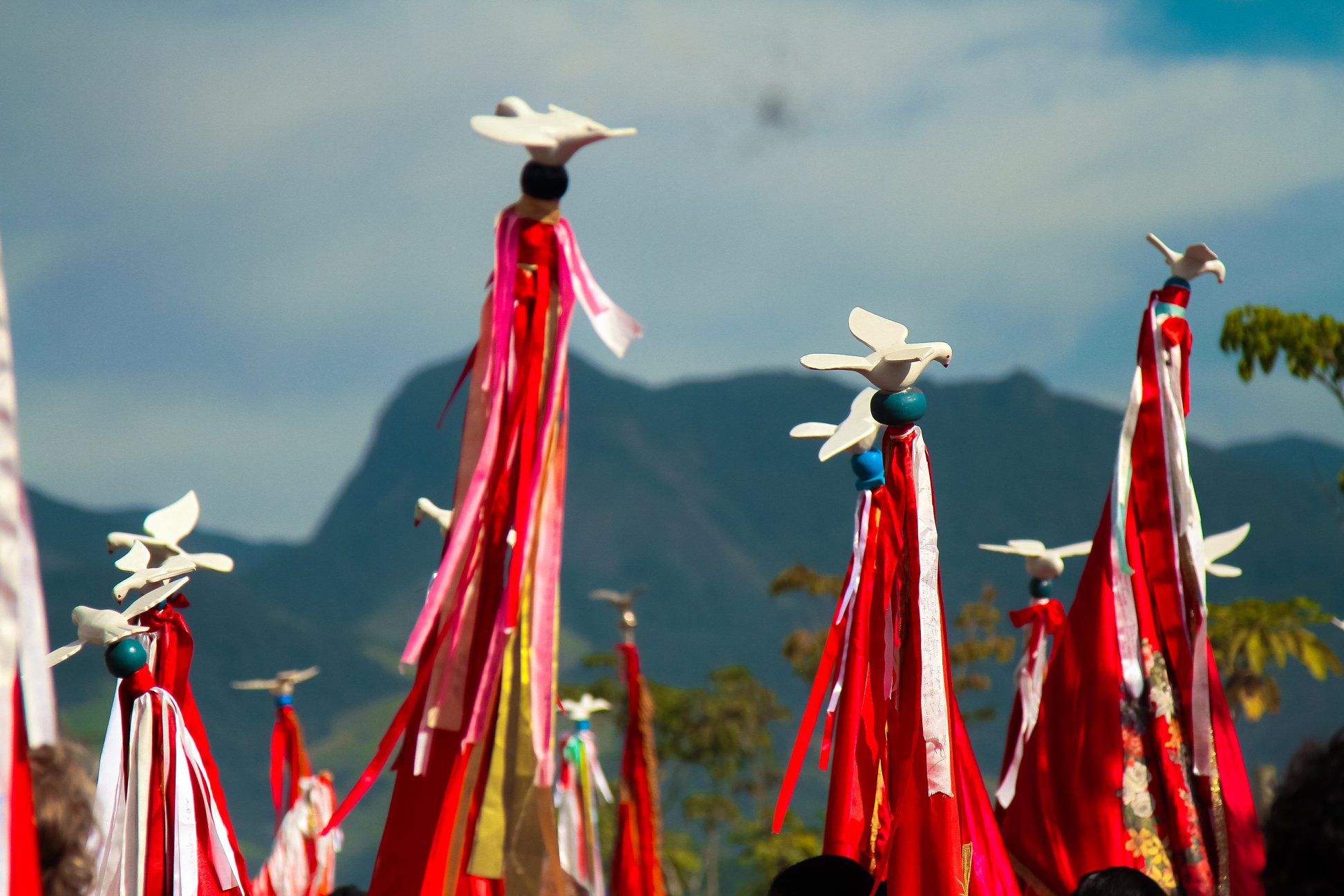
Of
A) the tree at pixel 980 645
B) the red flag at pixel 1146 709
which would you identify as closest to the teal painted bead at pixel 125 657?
the red flag at pixel 1146 709

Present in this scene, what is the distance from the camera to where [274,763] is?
6.15m

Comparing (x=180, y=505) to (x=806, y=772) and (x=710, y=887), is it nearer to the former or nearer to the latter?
(x=710, y=887)

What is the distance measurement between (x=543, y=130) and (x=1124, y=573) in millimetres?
1668

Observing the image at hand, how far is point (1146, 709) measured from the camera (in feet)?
9.37

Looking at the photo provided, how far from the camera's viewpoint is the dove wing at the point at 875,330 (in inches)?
98.8

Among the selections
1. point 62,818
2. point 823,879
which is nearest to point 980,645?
point 823,879

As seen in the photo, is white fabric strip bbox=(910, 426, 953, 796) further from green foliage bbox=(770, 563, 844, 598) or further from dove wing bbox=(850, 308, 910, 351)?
green foliage bbox=(770, 563, 844, 598)

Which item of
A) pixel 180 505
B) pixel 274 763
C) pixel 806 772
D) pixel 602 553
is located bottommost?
pixel 806 772

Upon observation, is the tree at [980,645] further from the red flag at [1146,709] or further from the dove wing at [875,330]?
the dove wing at [875,330]

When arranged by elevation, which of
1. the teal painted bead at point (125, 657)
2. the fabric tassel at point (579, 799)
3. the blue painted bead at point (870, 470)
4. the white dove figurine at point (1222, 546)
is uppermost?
the blue painted bead at point (870, 470)

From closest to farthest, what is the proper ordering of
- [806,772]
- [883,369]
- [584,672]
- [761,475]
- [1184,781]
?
[883,369]
[1184,781]
[806,772]
[584,672]
[761,475]

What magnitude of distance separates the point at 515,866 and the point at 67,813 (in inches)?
25.5

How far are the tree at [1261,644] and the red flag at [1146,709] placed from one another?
166 inches

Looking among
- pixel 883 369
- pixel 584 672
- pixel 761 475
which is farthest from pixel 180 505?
pixel 761 475
